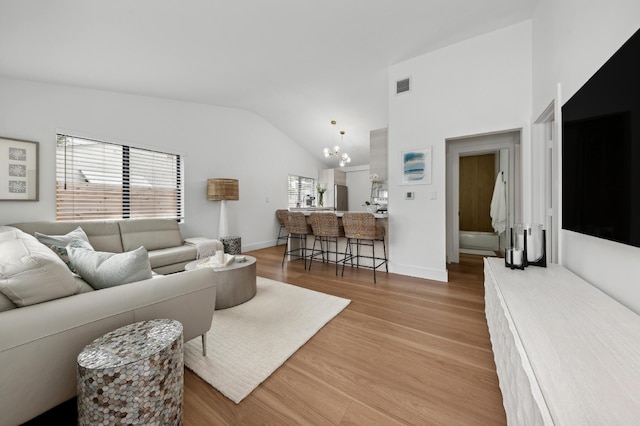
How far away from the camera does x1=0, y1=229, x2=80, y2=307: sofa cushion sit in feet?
3.42

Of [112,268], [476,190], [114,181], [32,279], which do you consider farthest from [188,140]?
[476,190]

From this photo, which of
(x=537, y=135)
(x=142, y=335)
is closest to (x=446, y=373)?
(x=142, y=335)

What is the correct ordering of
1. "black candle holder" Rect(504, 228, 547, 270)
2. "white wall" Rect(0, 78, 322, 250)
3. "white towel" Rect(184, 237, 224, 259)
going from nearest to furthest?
"black candle holder" Rect(504, 228, 547, 270), "white wall" Rect(0, 78, 322, 250), "white towel" Rect(184, 237, 224, 259)

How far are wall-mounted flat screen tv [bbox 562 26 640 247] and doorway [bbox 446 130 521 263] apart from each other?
6.59ft

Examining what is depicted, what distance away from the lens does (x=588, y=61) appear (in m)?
1.52

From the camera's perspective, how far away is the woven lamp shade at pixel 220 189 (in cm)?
452

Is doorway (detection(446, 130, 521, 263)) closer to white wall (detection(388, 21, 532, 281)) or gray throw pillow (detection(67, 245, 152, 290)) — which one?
white wall (detection(388, 21, 532, 281))

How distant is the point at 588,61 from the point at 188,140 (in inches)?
201

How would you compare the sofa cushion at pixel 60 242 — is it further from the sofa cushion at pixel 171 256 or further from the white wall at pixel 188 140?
the white wall at pixel 188 140

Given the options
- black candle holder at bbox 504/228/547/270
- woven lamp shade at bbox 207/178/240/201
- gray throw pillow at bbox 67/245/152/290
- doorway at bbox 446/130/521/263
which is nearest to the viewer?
gray throw pillow at bbox 67/245/152/290

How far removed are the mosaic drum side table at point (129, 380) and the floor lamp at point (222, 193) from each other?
3.63 m

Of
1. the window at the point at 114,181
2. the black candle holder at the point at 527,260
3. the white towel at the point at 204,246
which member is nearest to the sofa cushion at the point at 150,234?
the white towel at the point at 204,246

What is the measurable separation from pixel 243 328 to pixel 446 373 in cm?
158

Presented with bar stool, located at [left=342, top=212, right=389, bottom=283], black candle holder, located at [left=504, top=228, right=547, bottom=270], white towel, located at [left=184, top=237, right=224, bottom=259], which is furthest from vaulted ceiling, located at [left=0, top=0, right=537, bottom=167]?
black candle holder, located at [left=504, top=228, right=547, bottom=270]
